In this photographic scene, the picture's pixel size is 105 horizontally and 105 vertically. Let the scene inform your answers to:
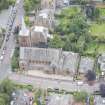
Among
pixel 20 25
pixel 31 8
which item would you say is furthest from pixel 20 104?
pixel 31 8

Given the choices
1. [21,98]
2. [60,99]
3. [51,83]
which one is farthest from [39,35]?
[60,99]

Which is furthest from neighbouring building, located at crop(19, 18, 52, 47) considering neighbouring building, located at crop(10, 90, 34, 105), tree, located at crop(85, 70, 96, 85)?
neighbouring building, located at crop(10, 90, 34, 105)

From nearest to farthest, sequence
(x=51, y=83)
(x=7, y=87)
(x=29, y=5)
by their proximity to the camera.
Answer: (x=7, y=87) → (x=51, y=83) → (x=29, y=5)

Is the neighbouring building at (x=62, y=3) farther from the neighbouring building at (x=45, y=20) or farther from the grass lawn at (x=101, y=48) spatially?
the grass lawn at (x=101, y=48)

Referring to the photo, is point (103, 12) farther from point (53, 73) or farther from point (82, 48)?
point (53, 73)

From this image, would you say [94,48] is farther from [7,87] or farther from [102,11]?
[7,87]

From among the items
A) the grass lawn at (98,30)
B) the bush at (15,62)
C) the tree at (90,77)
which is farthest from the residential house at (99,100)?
the bush at (15,62)
